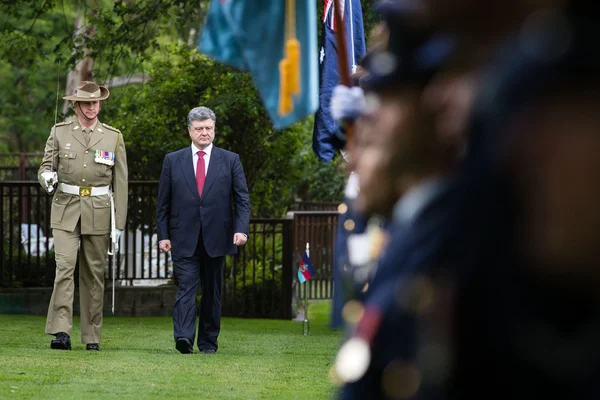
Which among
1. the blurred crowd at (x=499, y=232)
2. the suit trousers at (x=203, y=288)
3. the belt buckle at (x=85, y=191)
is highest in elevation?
the belt buckle at (x=85, y=191)

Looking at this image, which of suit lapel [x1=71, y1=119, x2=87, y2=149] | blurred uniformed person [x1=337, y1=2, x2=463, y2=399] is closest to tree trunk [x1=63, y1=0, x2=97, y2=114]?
suit lapel [x1=71, y1=119, x2=87, y2=149]

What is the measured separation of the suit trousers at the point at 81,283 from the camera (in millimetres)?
11789

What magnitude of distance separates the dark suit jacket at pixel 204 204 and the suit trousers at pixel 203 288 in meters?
0.12

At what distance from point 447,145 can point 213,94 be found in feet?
51.1

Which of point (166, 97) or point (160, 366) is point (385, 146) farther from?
point (166, 97)

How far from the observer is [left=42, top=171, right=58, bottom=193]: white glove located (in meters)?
11.7

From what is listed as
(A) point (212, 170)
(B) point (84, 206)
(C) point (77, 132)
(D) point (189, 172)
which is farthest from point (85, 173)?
(A) point (212, 170)

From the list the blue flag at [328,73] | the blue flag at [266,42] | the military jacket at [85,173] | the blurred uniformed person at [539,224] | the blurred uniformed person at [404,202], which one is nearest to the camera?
the blurred uniformed person at [539,224]

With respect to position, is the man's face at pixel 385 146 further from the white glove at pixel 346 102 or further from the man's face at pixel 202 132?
the man's face at pixel 202 132

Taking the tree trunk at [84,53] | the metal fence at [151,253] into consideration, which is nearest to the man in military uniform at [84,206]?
the metal fence at [151,253]

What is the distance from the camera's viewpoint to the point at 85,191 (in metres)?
12.0

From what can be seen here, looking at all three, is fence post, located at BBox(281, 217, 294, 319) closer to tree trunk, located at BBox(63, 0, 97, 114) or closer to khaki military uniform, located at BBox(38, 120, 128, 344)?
tree trunk, located at BBox(63, 0, 97, 114)

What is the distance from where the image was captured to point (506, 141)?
2.06 m

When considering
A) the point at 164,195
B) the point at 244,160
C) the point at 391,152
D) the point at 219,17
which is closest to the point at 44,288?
the point at 244,160
